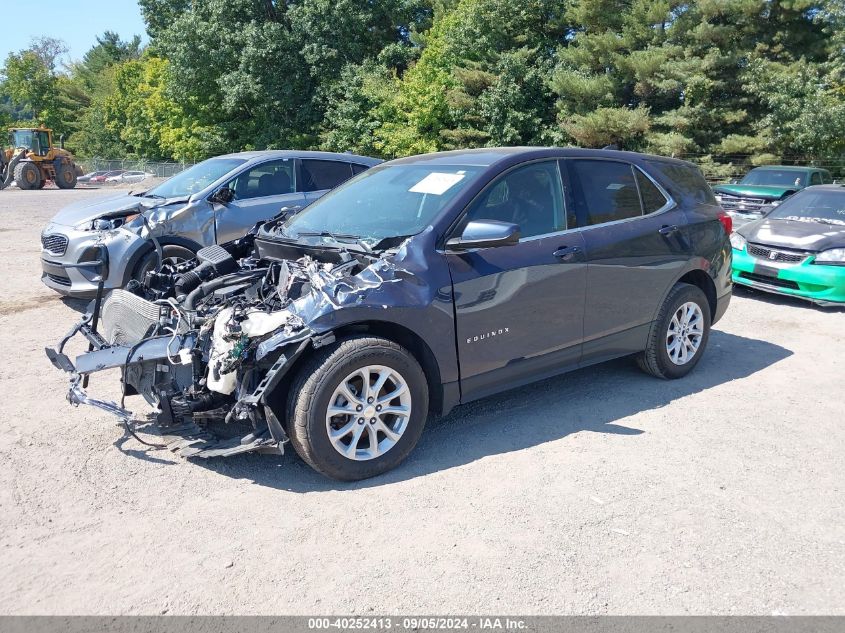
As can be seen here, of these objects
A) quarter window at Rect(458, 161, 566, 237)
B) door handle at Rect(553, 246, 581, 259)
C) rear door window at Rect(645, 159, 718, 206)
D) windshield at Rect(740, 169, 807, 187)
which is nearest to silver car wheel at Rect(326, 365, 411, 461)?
quarter window at Rect(458, 161, 566, 237)

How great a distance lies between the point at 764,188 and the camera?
1506 cm

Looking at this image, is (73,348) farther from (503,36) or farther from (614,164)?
(503,36)

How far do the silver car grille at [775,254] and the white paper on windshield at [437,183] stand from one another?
591 cm

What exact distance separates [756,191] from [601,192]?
37.1ft

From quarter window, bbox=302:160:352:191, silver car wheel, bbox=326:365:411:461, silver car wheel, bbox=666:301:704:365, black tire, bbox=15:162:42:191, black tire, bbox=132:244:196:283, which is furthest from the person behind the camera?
black tire, bbox=15:162:42:191

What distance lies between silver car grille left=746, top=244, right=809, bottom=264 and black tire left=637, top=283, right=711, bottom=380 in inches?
142

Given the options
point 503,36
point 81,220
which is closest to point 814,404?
point 81,220

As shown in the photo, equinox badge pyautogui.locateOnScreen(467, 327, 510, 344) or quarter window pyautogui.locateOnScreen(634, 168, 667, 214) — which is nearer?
equinox badge pyautogui.locateOnScreen(467, 327, 510, 344)

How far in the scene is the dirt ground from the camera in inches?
120

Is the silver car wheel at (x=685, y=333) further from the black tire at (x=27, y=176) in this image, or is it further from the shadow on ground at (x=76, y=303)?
the black tire at (x=27, y=176)

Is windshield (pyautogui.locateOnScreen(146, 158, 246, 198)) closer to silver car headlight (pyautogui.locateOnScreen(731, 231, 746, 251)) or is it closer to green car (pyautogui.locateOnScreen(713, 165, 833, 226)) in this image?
silver car headlight (pyautogui.locateOnScreen(731, 231, 746, 251))

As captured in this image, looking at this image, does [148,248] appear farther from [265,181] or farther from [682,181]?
[682,181]

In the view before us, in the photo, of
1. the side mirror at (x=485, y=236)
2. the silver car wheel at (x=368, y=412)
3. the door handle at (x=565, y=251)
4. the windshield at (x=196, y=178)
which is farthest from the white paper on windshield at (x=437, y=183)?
the windshield at (x=196, y=178)

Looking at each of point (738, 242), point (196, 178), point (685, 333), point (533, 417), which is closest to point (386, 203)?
point (533, 417)
